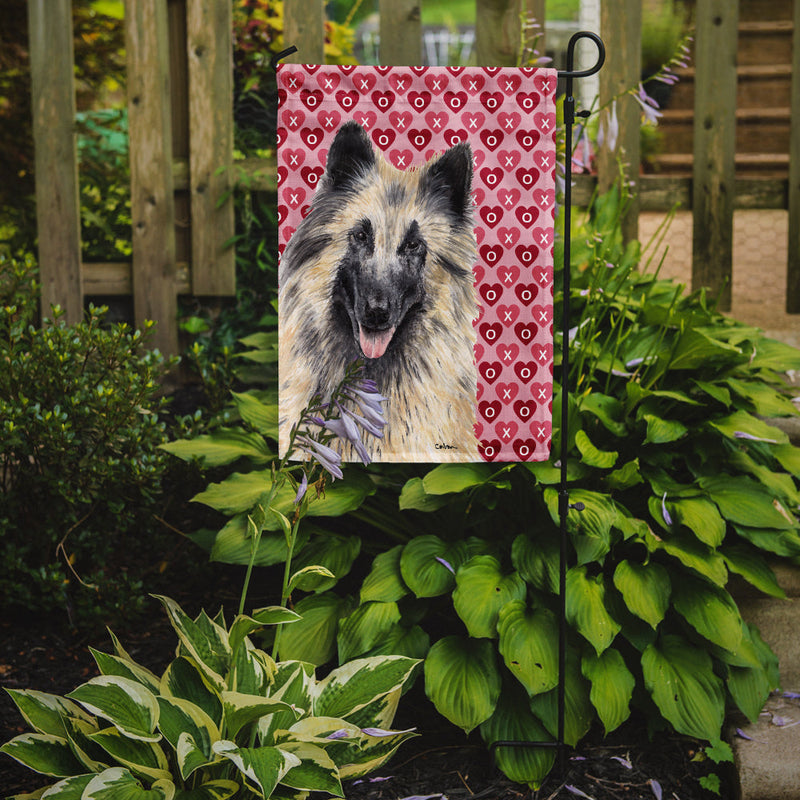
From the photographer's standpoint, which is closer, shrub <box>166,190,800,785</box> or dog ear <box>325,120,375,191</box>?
dog ear <box>325,120,375,191</box>

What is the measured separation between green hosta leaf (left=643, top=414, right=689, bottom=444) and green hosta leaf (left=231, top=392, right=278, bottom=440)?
1.08 metres

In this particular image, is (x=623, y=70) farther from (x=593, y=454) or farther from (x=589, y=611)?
(x=589, y=611)

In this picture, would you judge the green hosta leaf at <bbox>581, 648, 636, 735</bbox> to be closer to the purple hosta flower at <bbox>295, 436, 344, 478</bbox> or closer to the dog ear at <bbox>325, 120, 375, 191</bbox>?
the purple hosta flower at <bbox>295, 436, 344, 478</bbox>

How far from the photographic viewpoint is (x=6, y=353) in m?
2.44

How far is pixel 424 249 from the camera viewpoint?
1.96m

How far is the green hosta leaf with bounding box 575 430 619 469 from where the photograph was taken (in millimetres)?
2217

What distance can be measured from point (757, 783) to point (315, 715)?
107 cm

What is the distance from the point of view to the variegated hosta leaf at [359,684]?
1.83 metres

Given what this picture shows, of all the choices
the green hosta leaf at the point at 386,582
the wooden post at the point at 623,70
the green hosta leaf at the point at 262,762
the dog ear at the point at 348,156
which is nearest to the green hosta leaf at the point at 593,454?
the green hosta leaf at the point at 386,582

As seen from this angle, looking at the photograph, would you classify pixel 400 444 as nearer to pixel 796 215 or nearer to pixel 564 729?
pixel 564 729

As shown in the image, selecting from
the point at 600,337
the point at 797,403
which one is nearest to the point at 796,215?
the point at 797,403

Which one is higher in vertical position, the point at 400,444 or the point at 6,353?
the point at 6,353

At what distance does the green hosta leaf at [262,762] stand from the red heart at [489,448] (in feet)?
2.57

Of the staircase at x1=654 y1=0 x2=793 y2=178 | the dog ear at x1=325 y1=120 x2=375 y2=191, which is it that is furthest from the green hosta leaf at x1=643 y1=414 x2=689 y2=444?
the staircase at x1=654 y1=0 x2=793 y2=178
